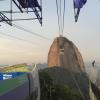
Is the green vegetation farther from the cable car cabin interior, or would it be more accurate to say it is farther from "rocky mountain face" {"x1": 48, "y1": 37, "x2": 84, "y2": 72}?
"rocky mountain face" {"x1": 48, "y1": 37, "x2": 84, "y2": 72}

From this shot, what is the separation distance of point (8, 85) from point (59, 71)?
10.6 m

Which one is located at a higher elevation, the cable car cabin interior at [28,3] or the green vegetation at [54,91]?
the cable car cabin interior at [28,3]

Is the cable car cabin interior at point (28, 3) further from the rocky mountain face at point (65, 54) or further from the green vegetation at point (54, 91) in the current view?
the green vegetation at point (54, 91)

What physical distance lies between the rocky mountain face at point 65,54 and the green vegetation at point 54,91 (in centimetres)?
722

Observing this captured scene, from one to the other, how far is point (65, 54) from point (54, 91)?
840 centimetres

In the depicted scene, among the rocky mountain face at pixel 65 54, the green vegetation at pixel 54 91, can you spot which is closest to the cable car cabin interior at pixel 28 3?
the rocky mountain face at pixel 65 54

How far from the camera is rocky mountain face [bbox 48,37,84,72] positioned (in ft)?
84.7

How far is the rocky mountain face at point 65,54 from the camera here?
25.8 metres

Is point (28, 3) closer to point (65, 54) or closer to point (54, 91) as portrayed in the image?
point (65, 54)

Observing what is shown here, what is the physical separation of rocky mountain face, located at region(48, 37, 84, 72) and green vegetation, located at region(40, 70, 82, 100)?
7.22 m

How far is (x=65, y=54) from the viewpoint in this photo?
2603cm

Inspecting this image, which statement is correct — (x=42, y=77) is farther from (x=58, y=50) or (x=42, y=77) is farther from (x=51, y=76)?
(x=58, y=50)

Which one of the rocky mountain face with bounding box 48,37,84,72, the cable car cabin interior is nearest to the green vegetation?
the cable car cabin interior

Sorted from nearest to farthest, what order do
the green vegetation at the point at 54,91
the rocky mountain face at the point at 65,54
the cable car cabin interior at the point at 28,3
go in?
the green vegetation at the point at 54,91, the cable car cabin interior at the point at 28,3, the rocky mountain face at the point at 65,54
